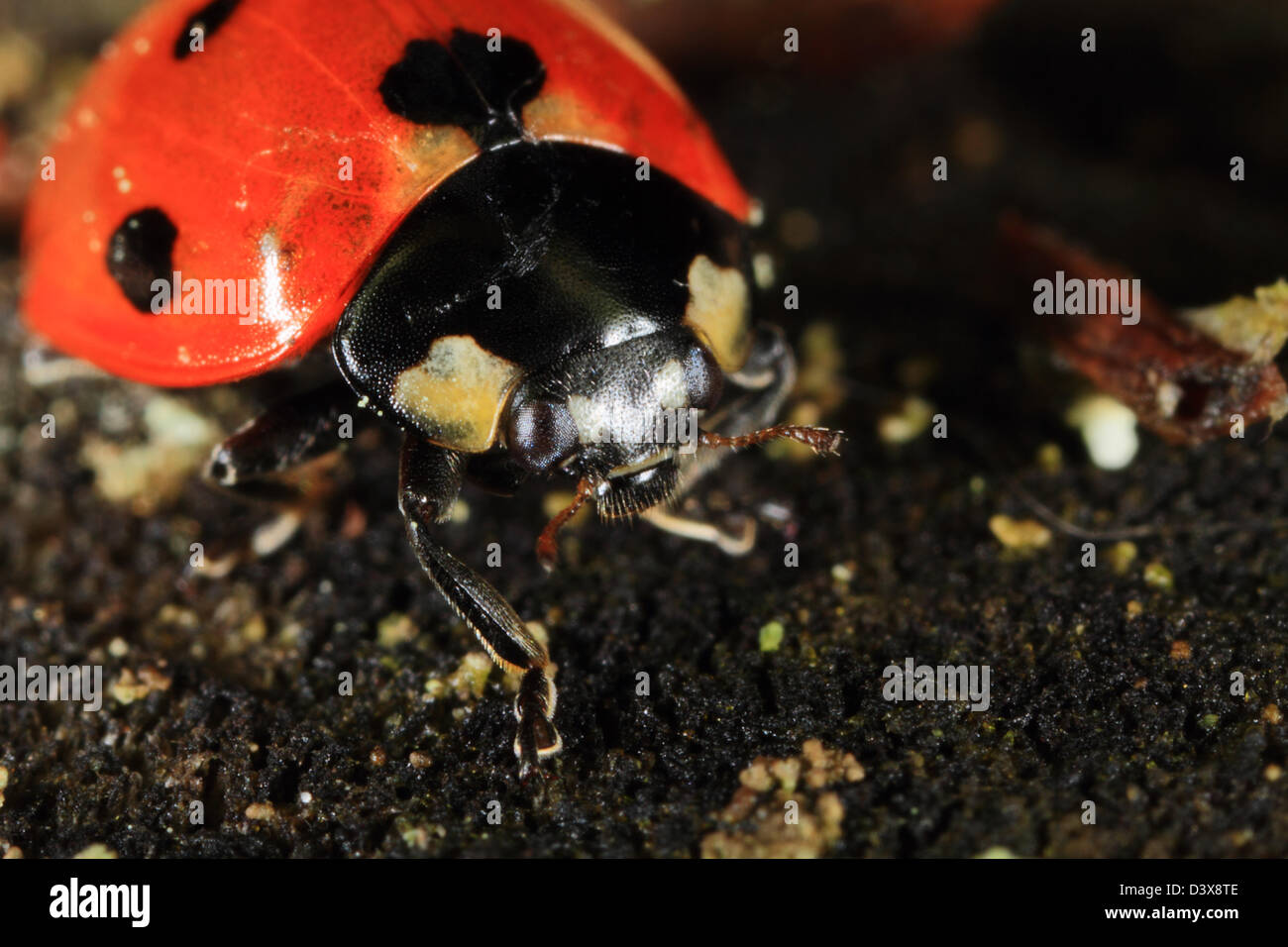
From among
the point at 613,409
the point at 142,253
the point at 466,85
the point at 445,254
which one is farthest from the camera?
the point at 142,253

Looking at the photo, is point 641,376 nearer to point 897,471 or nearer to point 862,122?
point 897,471

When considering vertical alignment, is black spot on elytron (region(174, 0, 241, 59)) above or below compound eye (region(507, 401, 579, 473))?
above

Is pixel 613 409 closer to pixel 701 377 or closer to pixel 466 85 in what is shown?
pixel 701 377

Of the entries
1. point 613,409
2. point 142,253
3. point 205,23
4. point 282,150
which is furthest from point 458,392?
point 205,23

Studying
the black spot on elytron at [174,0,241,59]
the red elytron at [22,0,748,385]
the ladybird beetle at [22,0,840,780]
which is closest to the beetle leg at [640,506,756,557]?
the ladybird beetle at [22,0,840,780]

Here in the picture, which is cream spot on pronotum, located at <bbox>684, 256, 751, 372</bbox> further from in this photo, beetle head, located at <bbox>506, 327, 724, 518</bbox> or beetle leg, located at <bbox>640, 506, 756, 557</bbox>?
beetle leg, located at <bbox>640, 506, 756, 557</bbox>

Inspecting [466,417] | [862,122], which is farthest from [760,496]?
[862,122]

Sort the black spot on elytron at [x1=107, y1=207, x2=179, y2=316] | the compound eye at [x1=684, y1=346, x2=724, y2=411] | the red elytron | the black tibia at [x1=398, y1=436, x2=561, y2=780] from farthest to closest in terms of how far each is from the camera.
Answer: the black spot on elytron at [x1=107, y1=207, x2=179, y2=316] < the red elytron < the compound eye at [x1=684, y1=346, x2=724, y2=411] < the black tibia at [x1=398, y1=436, x2=561, y2=780]
